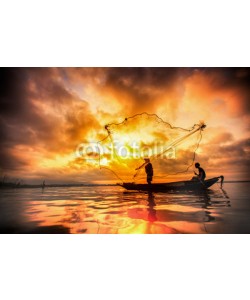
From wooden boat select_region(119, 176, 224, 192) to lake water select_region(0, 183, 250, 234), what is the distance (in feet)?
0.46

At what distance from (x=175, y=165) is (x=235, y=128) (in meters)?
1.27

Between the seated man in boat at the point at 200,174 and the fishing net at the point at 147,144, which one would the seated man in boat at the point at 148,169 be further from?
the seated man in boat at the point at 200,174

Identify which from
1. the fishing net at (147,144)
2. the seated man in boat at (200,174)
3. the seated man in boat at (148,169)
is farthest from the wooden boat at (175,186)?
the fishing net at (147,144)

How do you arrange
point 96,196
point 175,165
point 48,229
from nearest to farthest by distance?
point 48,229 < point 175,165 < point 96,196

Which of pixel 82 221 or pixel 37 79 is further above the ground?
pixel 37 79

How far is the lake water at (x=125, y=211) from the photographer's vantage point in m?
4.32

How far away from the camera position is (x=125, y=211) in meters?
4.76

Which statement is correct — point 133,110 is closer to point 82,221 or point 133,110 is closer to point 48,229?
point 82,221

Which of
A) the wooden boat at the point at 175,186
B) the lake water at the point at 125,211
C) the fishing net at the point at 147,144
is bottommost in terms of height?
the lake water at the point at 125,211

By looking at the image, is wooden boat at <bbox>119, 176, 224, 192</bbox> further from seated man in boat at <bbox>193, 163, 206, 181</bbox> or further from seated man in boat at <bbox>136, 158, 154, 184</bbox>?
seated man in boat at <bbox>136, 158, 154, 184</bbox>

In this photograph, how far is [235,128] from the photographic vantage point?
5.23 metres

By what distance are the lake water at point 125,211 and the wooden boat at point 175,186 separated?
0.46ft
